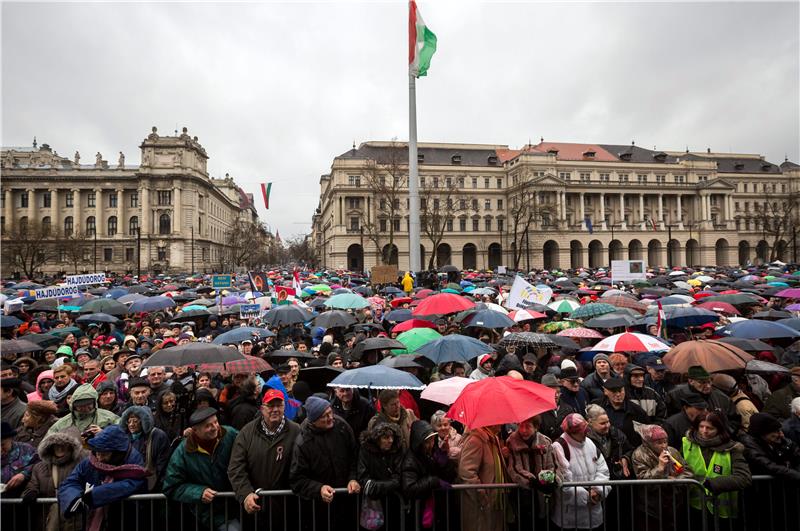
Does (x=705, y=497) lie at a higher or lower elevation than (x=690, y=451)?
lower

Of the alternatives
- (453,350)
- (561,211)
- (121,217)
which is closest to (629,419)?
(453,350)

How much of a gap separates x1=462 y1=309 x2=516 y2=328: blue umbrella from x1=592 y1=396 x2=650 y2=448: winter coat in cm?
458

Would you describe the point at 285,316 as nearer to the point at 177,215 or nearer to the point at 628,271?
the point at 628,271

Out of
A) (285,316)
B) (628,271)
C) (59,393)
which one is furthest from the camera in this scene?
(628,271)

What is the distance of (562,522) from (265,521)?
9.18ft

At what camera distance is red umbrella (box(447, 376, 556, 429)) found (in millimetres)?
3857

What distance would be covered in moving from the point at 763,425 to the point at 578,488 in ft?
5.81

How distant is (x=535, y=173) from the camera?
226ft

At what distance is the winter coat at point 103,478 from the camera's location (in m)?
3.79

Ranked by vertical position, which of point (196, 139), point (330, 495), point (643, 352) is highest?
point (196, 139)

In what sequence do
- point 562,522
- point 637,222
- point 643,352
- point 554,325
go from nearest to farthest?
point 562,522 < point 643,352 < point 554,325 < point 637,222

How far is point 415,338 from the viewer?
341 inches

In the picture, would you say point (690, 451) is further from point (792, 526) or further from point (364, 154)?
point (364, 154)

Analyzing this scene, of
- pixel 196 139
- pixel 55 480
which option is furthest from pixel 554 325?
pixel 196 139
